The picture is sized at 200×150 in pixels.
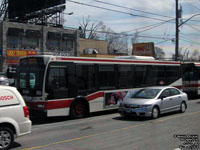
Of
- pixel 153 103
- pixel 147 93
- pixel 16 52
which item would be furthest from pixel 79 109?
pixel 16 52

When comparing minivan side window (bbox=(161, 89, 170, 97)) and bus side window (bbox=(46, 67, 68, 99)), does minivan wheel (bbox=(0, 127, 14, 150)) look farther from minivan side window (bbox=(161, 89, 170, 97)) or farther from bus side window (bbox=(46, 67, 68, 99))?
minivan side window (bbox=(161, 89, 170, 97))

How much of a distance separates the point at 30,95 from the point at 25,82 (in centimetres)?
74

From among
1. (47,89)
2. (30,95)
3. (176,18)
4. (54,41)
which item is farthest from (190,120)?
(54,41)

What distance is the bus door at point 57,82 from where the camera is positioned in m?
11.4

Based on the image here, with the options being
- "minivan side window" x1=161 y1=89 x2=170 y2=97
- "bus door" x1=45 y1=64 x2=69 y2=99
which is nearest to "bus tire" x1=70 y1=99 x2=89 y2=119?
"bus door" x1=45 y1=64 x2=69 y2=99

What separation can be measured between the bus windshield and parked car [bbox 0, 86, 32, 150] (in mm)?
4017

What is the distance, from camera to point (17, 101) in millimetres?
7270

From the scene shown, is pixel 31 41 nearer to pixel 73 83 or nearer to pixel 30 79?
pixel 30 79

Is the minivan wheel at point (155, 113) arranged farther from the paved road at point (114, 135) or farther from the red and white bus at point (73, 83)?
the red and white bus at point (73, 83)

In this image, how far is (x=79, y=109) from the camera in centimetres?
1267

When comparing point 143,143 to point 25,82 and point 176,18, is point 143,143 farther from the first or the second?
point 176,18

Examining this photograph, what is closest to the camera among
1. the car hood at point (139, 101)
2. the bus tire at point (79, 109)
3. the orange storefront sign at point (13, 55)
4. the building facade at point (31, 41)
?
the car hood at point (139, 101)

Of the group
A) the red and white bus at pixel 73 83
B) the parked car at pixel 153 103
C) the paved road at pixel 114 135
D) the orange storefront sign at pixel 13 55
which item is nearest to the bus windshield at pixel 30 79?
the red and white bus at pixel 73 83

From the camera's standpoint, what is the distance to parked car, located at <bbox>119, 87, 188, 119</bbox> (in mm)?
11609
